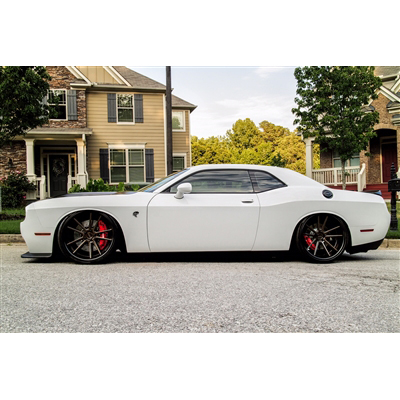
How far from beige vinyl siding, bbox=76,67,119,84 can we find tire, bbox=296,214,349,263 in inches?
660

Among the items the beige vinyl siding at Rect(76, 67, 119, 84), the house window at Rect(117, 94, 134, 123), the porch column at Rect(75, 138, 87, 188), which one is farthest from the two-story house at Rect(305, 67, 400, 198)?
the porch column at Rect(75, 138, 87, 188)

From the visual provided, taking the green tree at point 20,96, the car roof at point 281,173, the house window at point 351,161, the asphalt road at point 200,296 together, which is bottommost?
the asphalt road at point 200,296

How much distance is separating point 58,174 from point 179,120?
6886 mm

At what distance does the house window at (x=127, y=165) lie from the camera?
62.4ft

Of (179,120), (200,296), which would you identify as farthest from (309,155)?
(200,296)

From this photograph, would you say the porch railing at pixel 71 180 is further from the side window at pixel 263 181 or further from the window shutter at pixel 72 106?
the side window at pixel 263 181

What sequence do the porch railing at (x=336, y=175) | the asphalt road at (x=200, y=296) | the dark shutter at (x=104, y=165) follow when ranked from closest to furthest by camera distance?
the asphalt road at (x=200, y=296) < the porch railing at (x=336, y=175) < the dark shutter at (x=104, y=165)

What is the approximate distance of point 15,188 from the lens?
1644 cm

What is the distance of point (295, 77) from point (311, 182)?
12.0 m

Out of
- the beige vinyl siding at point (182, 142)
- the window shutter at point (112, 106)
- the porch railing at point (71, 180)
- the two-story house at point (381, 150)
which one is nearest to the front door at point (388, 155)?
the two-story house at point (381, 150)

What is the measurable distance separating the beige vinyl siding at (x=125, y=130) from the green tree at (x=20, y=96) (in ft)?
22.1

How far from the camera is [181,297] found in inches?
127

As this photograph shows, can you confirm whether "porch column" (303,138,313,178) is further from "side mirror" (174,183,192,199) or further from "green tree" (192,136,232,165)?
"side mirror" (174,183,192,199)

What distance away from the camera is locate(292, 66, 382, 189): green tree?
1401 cm
